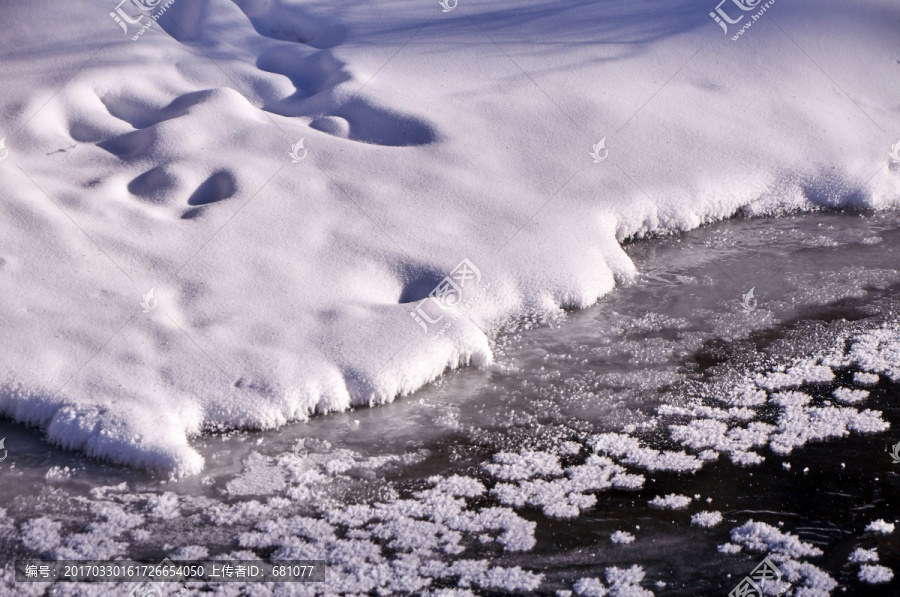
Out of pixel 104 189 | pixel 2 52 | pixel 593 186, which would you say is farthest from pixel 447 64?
pixel 2 52

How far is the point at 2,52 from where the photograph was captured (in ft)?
15.8

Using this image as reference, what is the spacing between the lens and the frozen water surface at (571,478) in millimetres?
2400

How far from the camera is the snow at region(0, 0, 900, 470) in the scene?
3.11m
